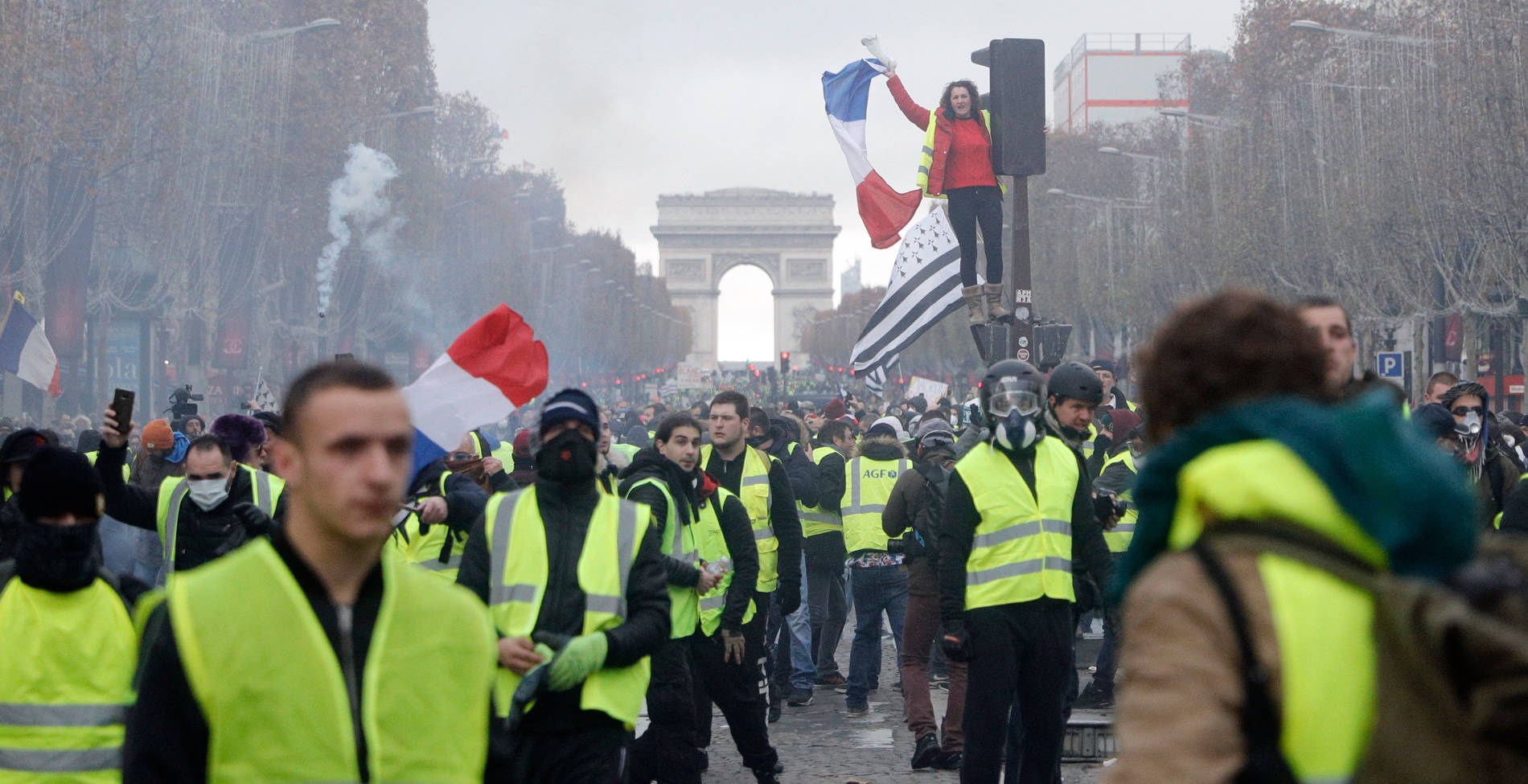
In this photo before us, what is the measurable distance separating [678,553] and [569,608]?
1963 millimetres

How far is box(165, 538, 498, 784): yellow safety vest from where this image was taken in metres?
2.56

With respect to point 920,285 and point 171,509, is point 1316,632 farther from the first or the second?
point 920,285

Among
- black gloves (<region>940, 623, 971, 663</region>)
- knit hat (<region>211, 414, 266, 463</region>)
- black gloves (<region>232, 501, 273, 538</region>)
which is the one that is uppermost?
knit hat (<region>211, 414, 266, 463</region>)

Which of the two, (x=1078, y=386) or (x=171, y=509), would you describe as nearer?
(x=171, y=509)

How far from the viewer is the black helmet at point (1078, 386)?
6.66 m

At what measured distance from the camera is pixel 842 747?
8945 mm

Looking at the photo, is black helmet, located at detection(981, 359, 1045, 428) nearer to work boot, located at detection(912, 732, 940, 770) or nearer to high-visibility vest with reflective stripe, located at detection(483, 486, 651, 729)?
high-visibility vest with reflective stripe, located at detection(483, 486, 651, 729)

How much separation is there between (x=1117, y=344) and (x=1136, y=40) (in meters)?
30.7

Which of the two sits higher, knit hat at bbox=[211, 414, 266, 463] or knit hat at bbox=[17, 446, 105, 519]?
knit hat at bbox=[211, 414, 266, 463]

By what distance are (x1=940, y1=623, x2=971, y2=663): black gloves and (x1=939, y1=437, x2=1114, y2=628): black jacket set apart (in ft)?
0.06

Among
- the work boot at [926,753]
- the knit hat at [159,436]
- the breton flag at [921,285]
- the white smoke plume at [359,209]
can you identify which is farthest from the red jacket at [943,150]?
the white smoke plume at [359,209]

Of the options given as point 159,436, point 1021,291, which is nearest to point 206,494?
point 159,436

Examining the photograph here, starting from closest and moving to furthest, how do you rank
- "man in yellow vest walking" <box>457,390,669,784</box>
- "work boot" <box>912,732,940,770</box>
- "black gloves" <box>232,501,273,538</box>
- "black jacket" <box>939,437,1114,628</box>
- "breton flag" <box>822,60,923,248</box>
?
"man in yellow vest walking" <box>457,390,669,784</box>, "black gloves" <box>232,501,273,538</box>, "black jacket" <box>939,437,1114,628</box>, "work boot" <box>912,732,940,770</box>, "breton flag" <box>822,60,923,248</box>

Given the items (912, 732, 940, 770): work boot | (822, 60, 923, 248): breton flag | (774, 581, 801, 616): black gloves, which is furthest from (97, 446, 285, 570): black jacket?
(822, 60, 923, 248): breton flag
